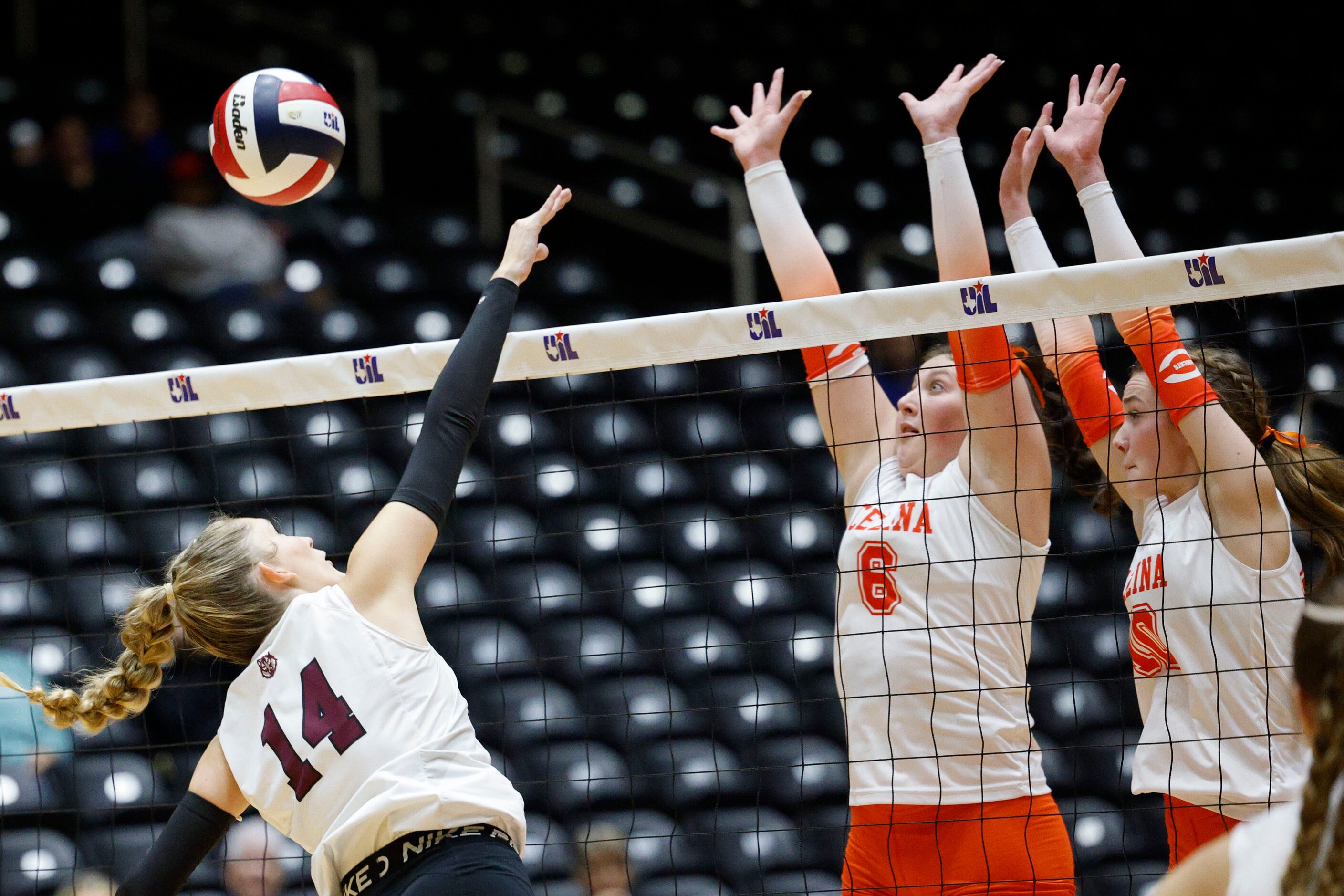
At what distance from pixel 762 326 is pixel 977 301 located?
0.53 m

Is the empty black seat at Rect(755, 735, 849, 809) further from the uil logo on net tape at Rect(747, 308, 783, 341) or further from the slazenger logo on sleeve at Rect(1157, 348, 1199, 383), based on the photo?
the slazenger logo on sleeve at Rect(1157, 348, 1199, 383)

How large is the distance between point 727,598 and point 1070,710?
5.94ft

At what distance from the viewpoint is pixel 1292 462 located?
3057 millimetres

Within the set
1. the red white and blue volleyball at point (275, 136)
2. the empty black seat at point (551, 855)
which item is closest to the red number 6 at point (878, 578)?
the red white and blue volleyball at point (275, 136)

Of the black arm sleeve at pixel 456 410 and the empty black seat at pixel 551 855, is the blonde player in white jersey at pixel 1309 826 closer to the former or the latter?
the black arm sleeve at pixel 456 410

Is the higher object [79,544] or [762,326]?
[79,544]

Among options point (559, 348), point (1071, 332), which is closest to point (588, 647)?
point (559, 348)

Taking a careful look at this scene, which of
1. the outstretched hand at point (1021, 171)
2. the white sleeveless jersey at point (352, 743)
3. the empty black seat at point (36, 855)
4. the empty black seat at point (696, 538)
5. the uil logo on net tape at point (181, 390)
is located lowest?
the empty black seat at point (36, 855)

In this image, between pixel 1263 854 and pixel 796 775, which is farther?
pixel 796 775

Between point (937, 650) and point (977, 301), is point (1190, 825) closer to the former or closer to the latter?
point (937, 650)

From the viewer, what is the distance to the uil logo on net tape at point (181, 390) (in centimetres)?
350

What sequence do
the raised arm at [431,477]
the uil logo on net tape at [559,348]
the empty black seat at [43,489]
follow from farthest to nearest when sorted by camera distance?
the empty black seat at [43,489] < the uil logo on net tape at [559,348] < the raised arm at [431,477]

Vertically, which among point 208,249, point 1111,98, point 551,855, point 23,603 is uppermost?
point 208,249

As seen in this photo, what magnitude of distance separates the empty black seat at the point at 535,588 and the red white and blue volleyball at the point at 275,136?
3.15 m
